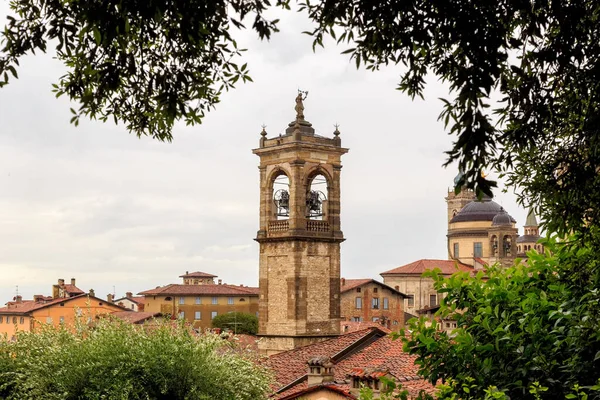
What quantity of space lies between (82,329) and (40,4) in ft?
65.4

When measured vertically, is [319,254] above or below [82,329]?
above

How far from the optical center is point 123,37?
30.7ft

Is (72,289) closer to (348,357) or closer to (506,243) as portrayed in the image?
(506,243)

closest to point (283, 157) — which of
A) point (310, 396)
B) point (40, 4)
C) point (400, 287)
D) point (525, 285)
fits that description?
point (310, 396)

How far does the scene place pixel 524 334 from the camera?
40.9ft

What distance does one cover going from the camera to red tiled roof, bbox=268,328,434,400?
3447cm

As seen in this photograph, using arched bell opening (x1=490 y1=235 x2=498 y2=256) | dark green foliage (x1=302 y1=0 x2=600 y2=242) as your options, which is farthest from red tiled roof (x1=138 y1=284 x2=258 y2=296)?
dark green foliage (x1=302 y1=0 x2=600 y2=242)

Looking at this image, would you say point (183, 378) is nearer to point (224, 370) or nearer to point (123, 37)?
point (224, 370)

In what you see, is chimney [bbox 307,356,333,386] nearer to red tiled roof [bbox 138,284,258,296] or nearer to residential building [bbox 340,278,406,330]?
residential building [bbox 340,278,406,330]

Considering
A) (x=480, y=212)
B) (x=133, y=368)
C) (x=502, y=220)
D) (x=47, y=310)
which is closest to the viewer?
(x=133, y=368)

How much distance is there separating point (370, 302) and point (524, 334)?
281 ft

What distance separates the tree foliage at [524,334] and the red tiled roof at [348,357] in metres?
18.4

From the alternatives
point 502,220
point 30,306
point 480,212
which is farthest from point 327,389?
point 480,212

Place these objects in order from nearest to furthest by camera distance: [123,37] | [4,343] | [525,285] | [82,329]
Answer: [123,37]
[525,285]
[82,329]
[4,343]
